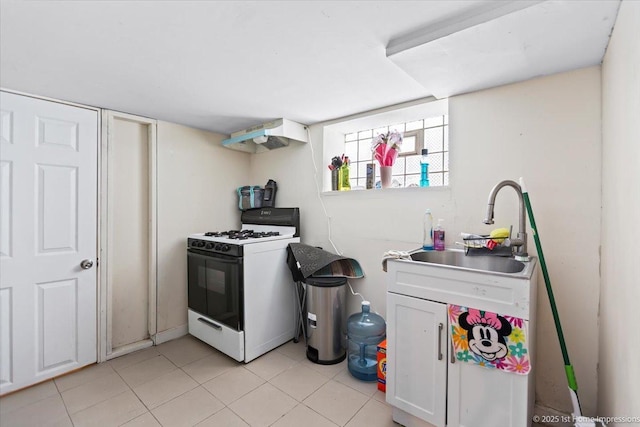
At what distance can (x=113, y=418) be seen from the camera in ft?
5.32

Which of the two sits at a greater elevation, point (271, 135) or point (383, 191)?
point (271, 135)

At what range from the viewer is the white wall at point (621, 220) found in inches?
34.5

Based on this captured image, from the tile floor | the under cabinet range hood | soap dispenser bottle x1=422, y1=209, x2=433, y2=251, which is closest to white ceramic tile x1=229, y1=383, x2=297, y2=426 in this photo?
the tile floor

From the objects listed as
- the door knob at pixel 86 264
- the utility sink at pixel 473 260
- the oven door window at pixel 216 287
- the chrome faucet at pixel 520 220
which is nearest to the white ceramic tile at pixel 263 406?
the oven door window at pixel 216 287

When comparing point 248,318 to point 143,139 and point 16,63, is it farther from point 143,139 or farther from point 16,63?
point 16,63

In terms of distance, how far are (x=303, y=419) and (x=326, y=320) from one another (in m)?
0.72

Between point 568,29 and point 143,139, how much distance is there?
304 cm

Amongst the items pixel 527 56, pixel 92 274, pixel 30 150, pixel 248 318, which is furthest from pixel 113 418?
pixel 527 56

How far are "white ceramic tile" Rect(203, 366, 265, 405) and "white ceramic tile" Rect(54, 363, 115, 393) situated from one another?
0.85m

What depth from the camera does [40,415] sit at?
5.39 feet

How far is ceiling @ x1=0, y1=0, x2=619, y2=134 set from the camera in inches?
43.8

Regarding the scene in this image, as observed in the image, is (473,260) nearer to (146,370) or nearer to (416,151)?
(416,151)

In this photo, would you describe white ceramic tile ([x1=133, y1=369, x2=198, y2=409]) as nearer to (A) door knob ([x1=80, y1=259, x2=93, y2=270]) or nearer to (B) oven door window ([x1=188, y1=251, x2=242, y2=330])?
(B) oven door window ([x1=188, y1=251, x2=242, y2=330])

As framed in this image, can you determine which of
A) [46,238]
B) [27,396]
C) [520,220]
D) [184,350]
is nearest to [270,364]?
[184,350]
